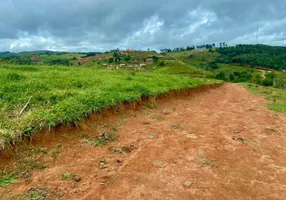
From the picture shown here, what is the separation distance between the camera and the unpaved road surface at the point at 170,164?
405 centimetres

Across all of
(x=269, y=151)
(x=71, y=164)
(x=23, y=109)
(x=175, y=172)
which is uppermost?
(x=23, y=109)

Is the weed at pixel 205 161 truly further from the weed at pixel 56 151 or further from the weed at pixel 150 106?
the weed at pixel 150 106

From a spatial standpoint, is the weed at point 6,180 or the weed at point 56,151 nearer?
the weed at point 6,180

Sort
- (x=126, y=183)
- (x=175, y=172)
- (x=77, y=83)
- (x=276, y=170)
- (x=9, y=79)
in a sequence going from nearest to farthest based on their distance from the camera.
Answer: (x=126, y=183) → (x=175, y=172) → (x=276, y=170) → (x=9, y=79) → (x=77, y=83)

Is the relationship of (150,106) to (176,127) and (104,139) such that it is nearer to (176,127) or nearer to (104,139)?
(176,127)

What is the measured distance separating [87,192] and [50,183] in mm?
643

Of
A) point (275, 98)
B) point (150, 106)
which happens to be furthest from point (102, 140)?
point (275, 98)

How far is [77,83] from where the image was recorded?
964cm

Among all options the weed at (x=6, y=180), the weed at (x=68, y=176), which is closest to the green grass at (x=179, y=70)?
the weed at (x=68, y=176)

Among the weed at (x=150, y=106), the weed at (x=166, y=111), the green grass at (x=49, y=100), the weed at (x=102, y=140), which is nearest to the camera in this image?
the green grass at (x=49, y=100)

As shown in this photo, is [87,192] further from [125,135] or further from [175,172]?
[125,135]

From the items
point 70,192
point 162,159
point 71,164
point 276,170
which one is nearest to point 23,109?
point 71,164

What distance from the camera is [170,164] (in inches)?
199

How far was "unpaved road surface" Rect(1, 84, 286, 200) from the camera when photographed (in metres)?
4.05
